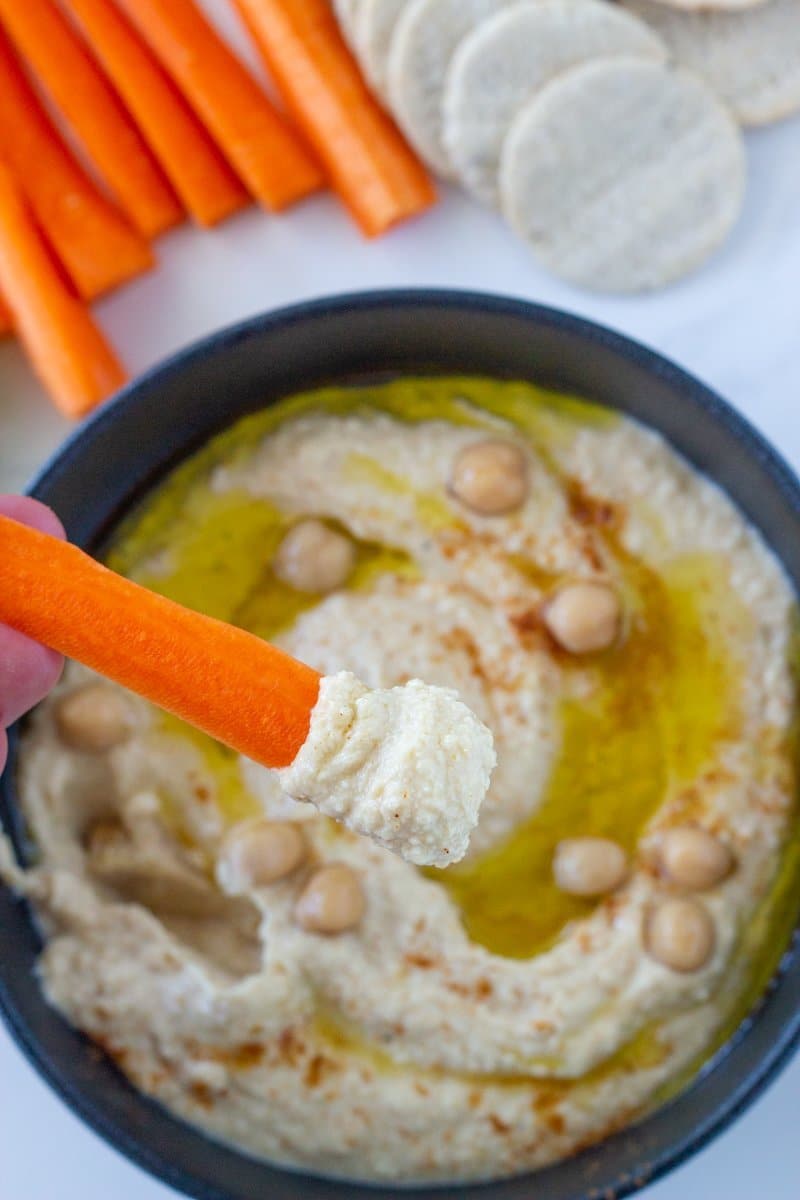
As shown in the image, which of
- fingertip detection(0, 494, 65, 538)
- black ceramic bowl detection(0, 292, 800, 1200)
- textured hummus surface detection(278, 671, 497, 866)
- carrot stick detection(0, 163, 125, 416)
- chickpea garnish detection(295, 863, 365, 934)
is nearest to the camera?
textured hummus surface detection(278, 671, 497, 866)

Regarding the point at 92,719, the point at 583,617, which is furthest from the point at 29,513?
the point at 583,617

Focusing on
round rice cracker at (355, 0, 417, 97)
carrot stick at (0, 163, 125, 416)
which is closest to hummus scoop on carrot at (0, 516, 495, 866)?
carrot stick at (0, 163, 125, 416)

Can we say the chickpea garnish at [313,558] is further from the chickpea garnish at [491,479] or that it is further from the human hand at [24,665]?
the human hand at [24,665]

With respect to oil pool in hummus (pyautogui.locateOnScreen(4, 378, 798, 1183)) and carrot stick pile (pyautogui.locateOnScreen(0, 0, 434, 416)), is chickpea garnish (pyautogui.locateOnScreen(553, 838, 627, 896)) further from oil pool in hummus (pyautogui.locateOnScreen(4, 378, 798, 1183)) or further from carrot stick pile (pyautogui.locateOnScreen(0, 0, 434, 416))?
carrot stick pile (pyautogui.locateOnScreen(0, 0, 434, 416))

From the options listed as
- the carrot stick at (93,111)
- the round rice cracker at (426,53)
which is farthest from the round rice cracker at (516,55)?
the carrot stick at (93,111)

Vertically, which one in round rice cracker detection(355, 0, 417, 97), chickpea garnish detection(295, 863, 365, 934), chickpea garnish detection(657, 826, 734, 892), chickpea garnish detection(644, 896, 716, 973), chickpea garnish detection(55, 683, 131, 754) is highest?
round rice cracker detection(355, 0, 417, 97)

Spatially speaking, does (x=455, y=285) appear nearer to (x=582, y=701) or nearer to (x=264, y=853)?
(x=582, y=701)

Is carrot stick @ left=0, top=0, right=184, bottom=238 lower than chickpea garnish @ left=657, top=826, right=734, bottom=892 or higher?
higher
